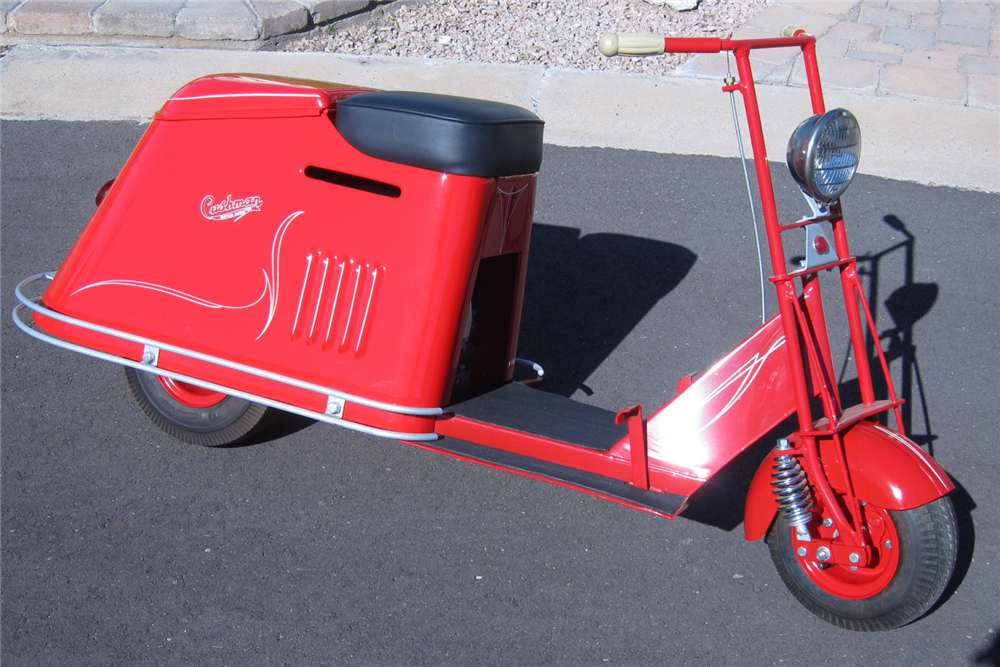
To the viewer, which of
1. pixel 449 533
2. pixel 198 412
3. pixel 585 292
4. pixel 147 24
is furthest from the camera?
pixel 147 24

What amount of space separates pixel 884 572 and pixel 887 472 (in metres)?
0.29

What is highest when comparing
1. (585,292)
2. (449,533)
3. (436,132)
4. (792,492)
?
(436,132)

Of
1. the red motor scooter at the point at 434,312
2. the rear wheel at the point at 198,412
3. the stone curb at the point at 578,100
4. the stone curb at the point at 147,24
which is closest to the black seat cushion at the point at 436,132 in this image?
the red motor scooter at the point at 434,312

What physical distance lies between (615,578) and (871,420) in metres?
0.87

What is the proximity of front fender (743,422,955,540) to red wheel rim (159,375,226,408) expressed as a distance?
1813mm

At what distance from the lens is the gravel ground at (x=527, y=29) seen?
21.2 ft

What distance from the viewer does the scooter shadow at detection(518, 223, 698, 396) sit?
367cm

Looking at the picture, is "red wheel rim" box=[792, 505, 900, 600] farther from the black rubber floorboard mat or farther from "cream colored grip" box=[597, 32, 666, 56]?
"cream colored grip" box=[597, 32, 666, 56]

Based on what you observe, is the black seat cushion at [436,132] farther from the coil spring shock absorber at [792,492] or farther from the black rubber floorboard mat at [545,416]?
the coil spring shock absorber at [792,492]

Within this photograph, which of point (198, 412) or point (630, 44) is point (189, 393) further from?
point (630, 44)

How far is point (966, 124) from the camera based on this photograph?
18.5 ft

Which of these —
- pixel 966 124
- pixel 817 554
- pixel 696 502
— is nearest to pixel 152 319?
pixel 696 502

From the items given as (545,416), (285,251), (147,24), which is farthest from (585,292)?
(147,24)

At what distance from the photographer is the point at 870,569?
2.40m
